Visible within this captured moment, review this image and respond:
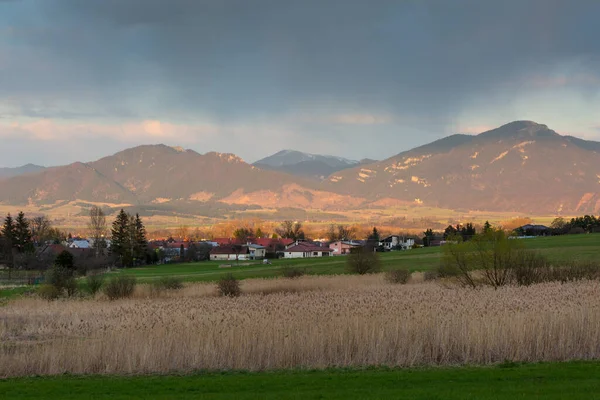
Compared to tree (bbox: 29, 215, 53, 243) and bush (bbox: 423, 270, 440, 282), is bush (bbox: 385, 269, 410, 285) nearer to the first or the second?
bush (bbox: 423, 270, 440, 282)

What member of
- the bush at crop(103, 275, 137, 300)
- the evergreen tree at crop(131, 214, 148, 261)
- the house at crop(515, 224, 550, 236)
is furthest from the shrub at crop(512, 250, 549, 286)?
the house at crop(515, 224, 550, 236)

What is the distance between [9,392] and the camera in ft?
55.9

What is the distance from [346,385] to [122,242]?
112364mm

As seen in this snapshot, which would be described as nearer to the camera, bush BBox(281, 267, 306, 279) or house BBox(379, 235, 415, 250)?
bush BBox(281, 267, 306, 279)

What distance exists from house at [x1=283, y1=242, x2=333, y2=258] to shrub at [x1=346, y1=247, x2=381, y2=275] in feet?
Result: 280

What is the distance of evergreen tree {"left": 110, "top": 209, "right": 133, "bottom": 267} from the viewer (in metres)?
123

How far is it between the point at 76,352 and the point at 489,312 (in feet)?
48.9

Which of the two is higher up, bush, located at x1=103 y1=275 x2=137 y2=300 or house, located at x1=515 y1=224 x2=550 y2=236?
house, located at x1=515 y1=224 x2=550 y2=236

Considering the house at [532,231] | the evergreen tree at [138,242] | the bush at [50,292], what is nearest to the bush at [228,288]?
the bush at [50,292]

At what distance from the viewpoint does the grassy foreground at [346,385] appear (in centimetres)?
1565

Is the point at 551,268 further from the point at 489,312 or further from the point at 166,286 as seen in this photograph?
the point at 166,286

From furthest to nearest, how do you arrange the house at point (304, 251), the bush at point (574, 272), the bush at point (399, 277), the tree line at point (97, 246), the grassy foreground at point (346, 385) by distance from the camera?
the house at point (304, 251), the tree line at point (97, 246), the bush at point (399, 277), the bush at point (574, 272), the grassy foreground at point (346, 385)

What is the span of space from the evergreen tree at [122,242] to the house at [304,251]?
151ft

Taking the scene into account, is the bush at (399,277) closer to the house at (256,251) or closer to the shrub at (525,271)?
the shrub at (525,271)
